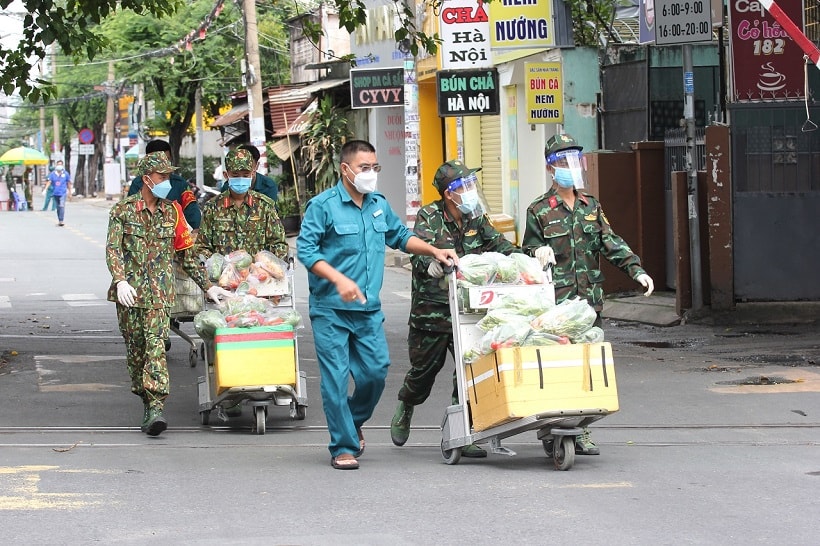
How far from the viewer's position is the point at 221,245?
10.5 metres

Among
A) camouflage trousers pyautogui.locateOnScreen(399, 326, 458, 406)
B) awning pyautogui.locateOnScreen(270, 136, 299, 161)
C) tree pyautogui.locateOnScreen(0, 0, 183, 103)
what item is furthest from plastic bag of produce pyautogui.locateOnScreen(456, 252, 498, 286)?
awning pyautogui.locateOnScreen(270, 136, 299, 161)

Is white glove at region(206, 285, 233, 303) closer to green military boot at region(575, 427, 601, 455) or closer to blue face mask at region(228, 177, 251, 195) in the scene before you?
blue face mask at region(228, 177, 251, 195)

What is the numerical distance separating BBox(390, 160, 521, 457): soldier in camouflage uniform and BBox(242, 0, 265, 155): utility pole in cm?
2096

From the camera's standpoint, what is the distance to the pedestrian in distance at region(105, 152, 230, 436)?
9.23 m

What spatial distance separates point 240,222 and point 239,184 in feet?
0.92

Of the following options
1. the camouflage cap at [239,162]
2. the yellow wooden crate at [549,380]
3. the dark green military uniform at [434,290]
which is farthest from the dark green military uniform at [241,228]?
the yellow wooden crate at [549,380]

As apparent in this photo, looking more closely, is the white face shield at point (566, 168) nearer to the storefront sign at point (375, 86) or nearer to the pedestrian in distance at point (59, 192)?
the storefront sign at point (375, 86)

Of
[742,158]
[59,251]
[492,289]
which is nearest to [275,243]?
[492,289]

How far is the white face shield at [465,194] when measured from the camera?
8.20m

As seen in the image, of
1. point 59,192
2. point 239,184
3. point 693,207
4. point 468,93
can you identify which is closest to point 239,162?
point 239,184

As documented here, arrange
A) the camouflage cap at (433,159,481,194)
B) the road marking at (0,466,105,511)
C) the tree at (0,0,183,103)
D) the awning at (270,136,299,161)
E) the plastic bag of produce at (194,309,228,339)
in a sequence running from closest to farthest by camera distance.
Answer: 1. the road marking at (0,466,105,511)
2. the camouflage cap at (433,159,481,194)
3. the plastic bag of produce at (194,309,228,339)
4. the tree at (0,0,183,103)
5. the awning at (270,136,299,161)

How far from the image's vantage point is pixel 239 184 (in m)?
10.5

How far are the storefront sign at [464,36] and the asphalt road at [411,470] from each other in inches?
309

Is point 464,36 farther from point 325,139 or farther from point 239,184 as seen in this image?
point 325,139
